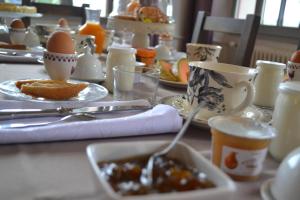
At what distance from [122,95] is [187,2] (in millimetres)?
2540

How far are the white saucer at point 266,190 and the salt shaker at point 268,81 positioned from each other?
381mm

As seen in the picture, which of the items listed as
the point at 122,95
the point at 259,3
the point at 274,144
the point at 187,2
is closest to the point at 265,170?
the point at 274,144

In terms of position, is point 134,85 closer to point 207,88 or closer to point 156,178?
point 207,88

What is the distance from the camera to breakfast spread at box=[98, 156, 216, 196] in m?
0.29

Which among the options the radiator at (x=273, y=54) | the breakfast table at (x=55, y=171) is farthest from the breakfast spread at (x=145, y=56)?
the radiator at (x=273, y=54)

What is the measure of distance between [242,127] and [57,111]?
306 mm

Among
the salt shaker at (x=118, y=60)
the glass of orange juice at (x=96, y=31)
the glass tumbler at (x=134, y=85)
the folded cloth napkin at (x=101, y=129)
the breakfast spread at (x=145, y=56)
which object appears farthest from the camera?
the glass of orange juice at (x=96, y=31)

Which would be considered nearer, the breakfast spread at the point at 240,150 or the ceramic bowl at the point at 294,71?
the breakfast spread at the point at 240,150

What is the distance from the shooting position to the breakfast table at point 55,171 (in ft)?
1.18

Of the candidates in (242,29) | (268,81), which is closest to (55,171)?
(268,81)

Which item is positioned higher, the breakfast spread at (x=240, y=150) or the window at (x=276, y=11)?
the window at (x=276, y=11)

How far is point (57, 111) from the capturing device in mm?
585

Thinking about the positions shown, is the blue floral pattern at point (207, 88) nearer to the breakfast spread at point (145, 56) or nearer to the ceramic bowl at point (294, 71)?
the ceramic bowl at point (294, 71)

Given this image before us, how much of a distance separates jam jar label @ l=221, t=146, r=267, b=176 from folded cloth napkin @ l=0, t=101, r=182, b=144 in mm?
163
